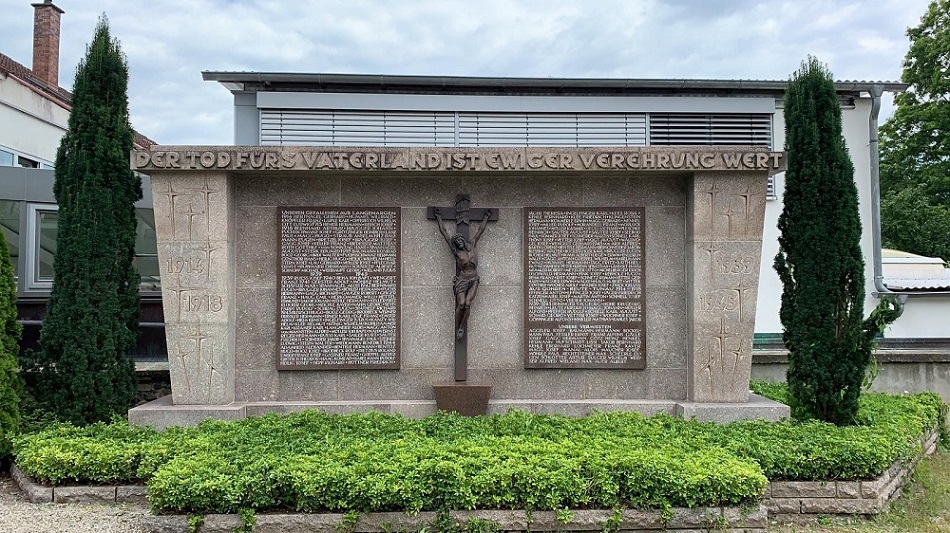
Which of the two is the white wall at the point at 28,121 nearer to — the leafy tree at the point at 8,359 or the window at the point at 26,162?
the window at the point at 26,162

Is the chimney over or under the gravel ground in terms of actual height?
over

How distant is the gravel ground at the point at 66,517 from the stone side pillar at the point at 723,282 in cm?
582

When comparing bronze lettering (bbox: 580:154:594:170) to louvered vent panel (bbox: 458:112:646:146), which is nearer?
bronze lettering (bbox: 580:154:594:170)

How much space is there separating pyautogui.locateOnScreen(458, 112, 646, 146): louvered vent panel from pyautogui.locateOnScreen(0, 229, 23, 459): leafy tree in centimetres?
847

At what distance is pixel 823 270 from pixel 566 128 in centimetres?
713

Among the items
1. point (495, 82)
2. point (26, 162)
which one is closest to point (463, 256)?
point (495, 82)

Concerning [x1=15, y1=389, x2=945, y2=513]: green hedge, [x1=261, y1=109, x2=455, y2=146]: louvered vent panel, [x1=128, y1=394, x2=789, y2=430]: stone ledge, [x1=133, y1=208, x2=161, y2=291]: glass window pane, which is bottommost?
[x1=15, y1=389, x2=945, y2=513]: green hedge

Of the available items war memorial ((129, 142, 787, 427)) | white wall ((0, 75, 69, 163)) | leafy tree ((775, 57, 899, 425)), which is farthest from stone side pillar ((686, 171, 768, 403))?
white wall ((0, 75, 69, 163))

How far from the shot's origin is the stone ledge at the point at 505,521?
5.59 meters

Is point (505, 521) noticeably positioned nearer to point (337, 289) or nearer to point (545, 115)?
point (337, 289)

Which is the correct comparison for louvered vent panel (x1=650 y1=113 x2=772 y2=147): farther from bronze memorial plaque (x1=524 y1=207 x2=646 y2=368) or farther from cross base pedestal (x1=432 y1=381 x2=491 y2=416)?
cross base pedestal (x1=432 y1=381 x2=491 y2=416)

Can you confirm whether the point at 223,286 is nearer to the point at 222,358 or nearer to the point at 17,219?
the point at 222,358

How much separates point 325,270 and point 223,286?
1117 millimetres

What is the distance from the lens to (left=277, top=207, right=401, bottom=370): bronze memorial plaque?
27.0ft
